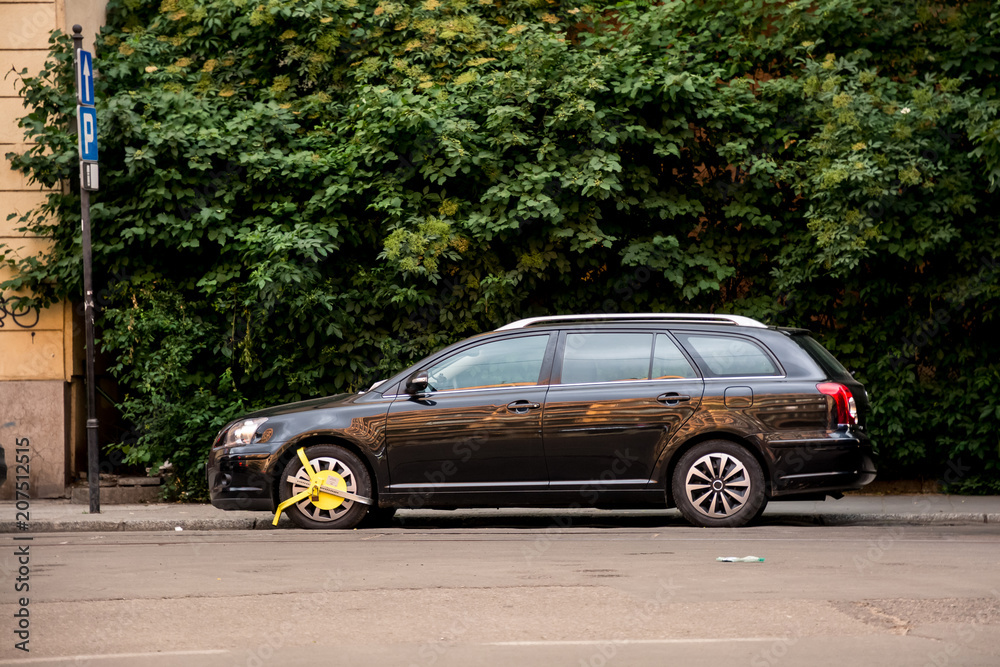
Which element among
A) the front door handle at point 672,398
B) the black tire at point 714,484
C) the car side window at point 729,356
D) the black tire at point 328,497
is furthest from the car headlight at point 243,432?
the car side window at point 729,356

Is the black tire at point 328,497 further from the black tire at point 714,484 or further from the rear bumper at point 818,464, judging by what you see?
the rear bumper at point 818,464

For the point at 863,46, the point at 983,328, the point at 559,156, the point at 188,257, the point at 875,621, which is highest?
the point at 863,46

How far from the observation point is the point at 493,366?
402 inches

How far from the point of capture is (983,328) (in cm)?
1270

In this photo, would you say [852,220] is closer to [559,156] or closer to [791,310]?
[791,310]

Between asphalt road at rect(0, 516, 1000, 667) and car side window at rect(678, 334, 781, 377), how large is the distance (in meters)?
1.31

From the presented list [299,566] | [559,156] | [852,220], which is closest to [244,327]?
[559,156]

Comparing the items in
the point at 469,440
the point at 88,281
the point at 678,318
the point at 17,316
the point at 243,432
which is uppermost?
the point at 88,281

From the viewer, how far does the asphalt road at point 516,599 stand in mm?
5547

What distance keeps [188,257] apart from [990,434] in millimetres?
8767

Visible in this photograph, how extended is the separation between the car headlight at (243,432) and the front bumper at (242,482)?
0.34ft

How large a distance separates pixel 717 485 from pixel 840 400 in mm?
1209

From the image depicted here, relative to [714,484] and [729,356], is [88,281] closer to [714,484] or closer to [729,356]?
[729,356]

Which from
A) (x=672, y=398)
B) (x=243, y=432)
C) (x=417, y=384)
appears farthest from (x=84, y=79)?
(x=672, y=398)
